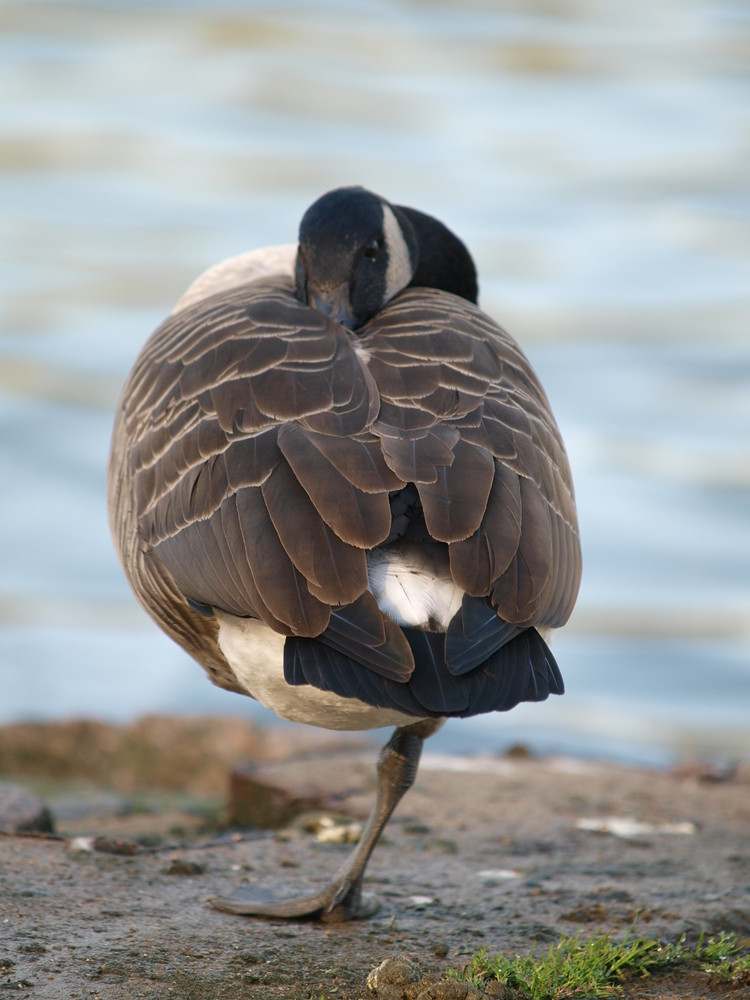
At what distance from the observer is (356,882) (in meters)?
3.86

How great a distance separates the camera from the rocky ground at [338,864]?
330 centimetres

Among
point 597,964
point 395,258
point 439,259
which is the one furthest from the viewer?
point 439,259

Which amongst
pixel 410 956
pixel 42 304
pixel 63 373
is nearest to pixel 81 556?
pixel 63 373

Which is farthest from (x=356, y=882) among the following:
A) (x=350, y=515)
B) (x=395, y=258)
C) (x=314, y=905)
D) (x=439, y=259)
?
(x=439, y=259)

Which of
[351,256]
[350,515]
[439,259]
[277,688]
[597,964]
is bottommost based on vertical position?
[597,964]

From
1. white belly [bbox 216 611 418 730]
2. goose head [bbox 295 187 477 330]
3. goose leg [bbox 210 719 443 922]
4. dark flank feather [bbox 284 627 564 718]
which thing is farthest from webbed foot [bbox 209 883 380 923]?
goose head [bbox 295 187 477 330]

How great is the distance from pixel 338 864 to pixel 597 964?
1.24 m

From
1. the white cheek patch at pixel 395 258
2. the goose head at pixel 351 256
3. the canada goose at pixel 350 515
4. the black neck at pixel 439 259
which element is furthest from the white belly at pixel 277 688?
the black neck at pixel 439 259

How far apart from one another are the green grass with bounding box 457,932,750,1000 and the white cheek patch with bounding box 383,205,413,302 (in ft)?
7.65

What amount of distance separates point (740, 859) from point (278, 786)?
1681mm

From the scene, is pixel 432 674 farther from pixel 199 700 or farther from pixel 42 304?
pixel 42 304

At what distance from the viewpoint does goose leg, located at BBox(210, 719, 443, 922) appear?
12.5ft

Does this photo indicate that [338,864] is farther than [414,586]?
Yes

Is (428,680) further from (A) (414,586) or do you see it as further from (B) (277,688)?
(B) (277,688)
